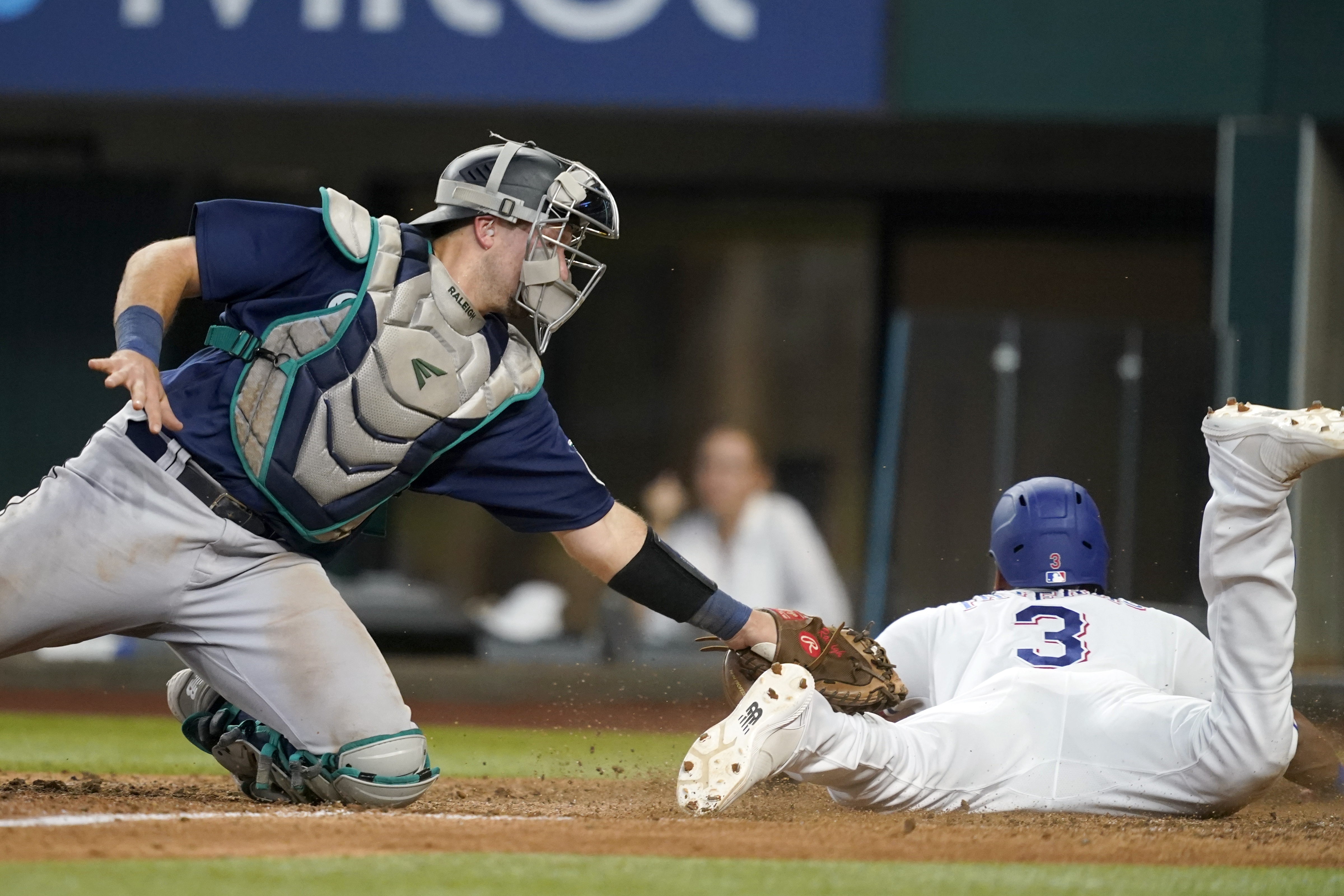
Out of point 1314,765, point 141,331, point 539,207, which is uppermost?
point 539,207

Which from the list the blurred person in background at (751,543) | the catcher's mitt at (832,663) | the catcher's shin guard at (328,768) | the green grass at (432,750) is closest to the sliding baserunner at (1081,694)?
the catcher's mitt at (832,663)

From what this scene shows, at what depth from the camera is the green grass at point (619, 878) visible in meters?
2.77

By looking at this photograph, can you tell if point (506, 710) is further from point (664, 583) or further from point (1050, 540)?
point (1050, 540)

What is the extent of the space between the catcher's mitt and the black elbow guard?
112mm

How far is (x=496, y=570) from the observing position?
435 inches

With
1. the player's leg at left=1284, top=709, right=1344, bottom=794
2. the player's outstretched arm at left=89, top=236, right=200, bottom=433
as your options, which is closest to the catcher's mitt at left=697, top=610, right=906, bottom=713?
the player's leg at left=1284, top=709, right=1344, bottom=794

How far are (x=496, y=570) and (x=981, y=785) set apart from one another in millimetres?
7287

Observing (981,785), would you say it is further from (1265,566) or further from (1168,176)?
(1168,176)

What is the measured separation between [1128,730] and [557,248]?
1.81m

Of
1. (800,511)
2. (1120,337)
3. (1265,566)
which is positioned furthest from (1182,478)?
(1265,566)

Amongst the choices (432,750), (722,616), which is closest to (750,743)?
(722,616)

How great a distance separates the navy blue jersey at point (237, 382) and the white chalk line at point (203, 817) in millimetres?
708

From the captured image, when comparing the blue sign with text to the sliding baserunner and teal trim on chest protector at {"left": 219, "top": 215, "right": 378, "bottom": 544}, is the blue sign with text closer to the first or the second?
the sliding baserunner

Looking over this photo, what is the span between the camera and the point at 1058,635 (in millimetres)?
4172
